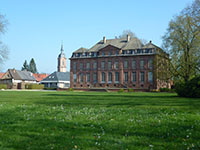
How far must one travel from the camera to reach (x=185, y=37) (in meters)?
32.1

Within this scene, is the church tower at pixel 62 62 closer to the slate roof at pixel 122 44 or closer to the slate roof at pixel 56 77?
the slate roof at pixel 56 77

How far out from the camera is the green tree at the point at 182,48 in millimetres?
31516

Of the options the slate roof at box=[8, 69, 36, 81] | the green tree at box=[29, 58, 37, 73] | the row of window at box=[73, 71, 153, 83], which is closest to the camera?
the row of window at box=[73, 71, 153, 83]

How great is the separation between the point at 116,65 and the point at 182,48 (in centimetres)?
3556

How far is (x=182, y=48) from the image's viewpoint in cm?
3262

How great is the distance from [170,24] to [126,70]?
1329 inches

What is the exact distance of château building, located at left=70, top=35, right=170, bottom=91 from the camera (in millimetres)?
62875

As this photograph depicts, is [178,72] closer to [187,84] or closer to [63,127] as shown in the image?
[187,84]

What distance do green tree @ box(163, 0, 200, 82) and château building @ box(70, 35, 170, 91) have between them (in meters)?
26.2

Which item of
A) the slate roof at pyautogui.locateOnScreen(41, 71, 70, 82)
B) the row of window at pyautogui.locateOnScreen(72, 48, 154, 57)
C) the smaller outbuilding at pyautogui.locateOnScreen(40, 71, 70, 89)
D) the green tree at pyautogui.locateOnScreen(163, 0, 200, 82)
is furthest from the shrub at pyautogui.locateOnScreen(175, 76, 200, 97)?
the slate roof at pyautogui.locateOnScreen(41, 71, 70, 82)

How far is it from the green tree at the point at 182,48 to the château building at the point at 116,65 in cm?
2624

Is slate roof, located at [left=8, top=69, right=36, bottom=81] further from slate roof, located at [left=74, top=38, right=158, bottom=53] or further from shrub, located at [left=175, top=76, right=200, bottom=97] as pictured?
shrub, located at [left=175, top=76, right=200, bottom=97]

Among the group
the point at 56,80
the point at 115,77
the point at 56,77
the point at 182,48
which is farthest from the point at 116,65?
the point at 182,48

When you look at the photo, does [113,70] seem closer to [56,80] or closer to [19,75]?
[56,80]
